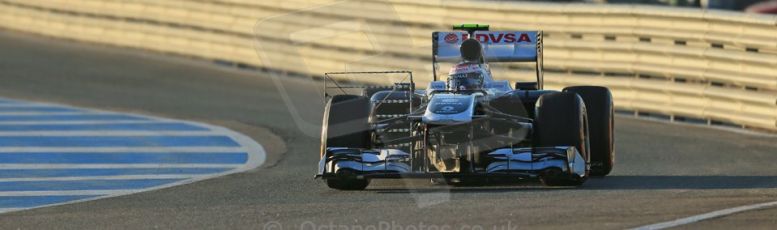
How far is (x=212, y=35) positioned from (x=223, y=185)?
11.9 m

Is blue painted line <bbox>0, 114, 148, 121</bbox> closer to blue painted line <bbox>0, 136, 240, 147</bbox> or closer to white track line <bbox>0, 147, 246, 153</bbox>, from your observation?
blue painted line <bbox>0, 136, 240, 147</bbox>

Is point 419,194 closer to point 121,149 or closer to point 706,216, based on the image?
point 706,216

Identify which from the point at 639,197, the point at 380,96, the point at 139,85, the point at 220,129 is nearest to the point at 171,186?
the point at 380,96

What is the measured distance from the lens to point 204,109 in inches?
789

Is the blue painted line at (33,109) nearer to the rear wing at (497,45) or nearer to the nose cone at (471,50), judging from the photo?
the rear wing at (497,45)

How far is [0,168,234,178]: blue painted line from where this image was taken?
14.0m

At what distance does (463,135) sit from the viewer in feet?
39.7

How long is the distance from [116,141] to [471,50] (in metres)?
4.93

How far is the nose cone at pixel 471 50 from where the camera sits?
13438 millimetres

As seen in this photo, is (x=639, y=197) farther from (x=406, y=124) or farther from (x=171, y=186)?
(x=171, y=186)

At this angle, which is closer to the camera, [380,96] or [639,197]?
[639,197]

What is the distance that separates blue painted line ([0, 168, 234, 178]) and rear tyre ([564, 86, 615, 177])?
3.21 meters

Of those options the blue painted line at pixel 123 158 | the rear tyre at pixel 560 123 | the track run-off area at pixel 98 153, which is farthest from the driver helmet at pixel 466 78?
the blue painted line at pixel 123 158

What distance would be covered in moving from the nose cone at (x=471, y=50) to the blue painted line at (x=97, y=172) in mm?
2432
